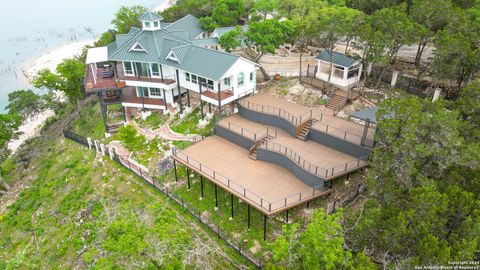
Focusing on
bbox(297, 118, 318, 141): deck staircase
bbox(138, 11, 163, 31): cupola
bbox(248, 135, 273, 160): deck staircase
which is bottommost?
bbox(248, 135, 273, 160): deck staircase

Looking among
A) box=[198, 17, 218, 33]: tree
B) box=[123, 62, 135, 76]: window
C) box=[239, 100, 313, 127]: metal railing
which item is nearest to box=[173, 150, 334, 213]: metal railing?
box=[239, 100, 313, 127]: metal railing

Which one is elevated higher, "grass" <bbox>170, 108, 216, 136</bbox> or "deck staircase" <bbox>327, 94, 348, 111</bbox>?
"deck staircase" <bbox>327, 94, 348, 111</bbox>

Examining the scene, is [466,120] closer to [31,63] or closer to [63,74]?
[63,74]

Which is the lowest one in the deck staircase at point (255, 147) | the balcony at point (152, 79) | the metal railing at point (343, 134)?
the deck staircase at point (255, 147)

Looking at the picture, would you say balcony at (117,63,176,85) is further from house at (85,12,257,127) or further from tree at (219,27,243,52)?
tree at (219,27,243,52)

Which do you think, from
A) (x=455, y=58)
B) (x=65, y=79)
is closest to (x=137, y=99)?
(x=65, y=79)

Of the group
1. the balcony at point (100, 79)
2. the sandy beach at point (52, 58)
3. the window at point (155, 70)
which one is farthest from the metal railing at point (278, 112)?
the sandy beach at point (52, 58)

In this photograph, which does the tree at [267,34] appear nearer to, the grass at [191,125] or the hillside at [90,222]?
the grass at [191,125]
